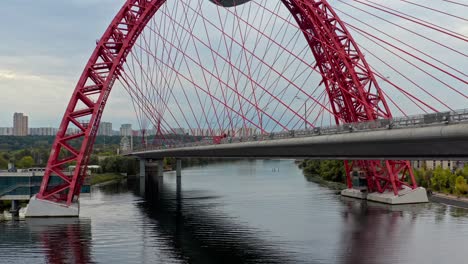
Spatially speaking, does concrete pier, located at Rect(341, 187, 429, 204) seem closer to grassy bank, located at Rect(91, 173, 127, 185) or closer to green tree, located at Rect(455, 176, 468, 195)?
green tree, located at Rect(455, 176, 468, 195)

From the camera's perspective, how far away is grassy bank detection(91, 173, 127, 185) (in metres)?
106

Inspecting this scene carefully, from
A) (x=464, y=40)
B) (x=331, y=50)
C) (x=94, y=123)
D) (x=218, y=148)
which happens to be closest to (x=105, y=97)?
(x=94, y=123)

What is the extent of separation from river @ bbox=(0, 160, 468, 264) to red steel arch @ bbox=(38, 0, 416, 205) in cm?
391

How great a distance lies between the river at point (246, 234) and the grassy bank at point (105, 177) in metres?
42.4

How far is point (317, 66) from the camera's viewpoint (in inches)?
2539

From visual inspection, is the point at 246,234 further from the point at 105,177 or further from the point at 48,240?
the point at 105,177

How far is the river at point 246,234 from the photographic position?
33.9 m

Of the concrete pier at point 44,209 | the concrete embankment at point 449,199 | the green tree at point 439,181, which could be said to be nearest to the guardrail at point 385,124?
the concrete pier at point 44,209

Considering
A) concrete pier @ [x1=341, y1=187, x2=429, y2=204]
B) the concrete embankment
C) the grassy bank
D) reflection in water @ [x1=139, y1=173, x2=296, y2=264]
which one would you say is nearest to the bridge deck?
reflection in water @ [x1=139, y1=173, x2=296, y2=264]

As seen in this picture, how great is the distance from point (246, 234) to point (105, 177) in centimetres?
7601

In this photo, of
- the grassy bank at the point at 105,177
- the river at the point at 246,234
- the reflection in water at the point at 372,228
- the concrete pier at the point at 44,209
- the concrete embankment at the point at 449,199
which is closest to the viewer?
the river at the point at 246,234

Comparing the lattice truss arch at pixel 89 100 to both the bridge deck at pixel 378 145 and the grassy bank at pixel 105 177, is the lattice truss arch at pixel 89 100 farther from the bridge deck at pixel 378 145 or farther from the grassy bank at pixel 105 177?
the grassy bank at pixel 105 177

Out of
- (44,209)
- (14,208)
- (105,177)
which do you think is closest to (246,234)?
(44,209)

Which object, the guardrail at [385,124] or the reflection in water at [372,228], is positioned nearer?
the guardrail at [385,124]
